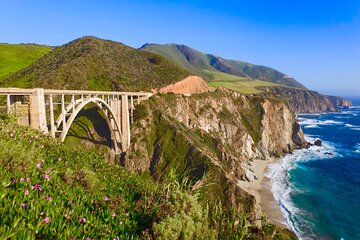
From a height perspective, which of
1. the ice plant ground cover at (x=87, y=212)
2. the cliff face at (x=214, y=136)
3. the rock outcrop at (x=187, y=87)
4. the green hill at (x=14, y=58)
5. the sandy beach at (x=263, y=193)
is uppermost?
the green hill at (x=14, y=58)

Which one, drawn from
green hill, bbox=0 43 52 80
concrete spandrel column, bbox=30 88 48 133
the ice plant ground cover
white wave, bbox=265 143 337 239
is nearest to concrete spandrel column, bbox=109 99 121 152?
concrete spandrel column, bbox=30 88 48 133

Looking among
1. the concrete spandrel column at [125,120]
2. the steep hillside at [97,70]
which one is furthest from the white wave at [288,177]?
the steep hillside at [97,70]

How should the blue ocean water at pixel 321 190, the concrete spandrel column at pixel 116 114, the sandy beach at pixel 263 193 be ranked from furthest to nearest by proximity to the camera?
the concrete spandrel column at pixel 116 114 < the sandy beach at pixel 263 193 < the blue ocean water at pixel 321 190

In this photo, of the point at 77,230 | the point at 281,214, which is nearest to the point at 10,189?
the point at 77,230

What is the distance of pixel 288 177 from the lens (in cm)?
7431

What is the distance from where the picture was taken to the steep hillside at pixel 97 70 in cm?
7681

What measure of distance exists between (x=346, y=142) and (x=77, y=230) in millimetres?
138051

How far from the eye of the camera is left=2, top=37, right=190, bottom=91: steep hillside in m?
76.8

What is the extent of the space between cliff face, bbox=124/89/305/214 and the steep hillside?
Result: 1391cm

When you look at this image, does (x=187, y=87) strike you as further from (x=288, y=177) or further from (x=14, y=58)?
(x=14, y=58)

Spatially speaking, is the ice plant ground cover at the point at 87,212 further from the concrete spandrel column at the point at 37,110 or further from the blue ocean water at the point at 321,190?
the blue ocean water at the point at 321,190

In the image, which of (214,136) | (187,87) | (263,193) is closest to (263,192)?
(263,193)

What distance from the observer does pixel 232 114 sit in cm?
10331

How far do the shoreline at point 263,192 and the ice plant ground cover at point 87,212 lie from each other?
36.8 m
